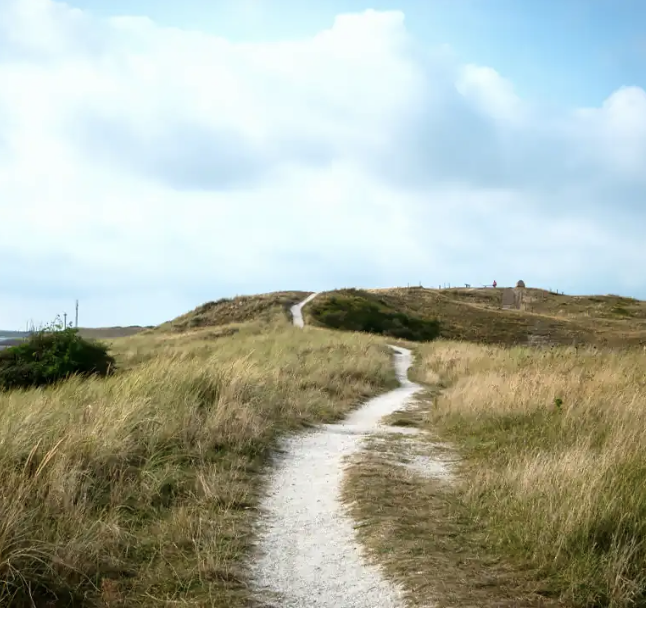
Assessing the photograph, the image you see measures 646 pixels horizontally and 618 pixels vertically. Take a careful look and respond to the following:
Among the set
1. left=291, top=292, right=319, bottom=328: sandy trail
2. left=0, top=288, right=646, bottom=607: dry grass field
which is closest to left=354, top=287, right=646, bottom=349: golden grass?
left=291, top=292, right=319, bottom=328: sandy trail

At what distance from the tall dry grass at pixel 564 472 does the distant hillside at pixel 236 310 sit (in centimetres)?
4381

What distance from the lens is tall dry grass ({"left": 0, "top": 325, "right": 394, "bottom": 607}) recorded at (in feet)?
15.2

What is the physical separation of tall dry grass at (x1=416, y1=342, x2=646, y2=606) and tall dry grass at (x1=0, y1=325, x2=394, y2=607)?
253cm

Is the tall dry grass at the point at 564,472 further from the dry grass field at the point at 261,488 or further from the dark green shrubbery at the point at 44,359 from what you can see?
the dark green shrubbery at the point at 44,359

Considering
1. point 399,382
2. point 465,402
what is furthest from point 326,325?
point 465,402

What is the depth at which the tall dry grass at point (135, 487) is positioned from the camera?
4.62 metres

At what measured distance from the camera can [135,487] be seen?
22.0ft

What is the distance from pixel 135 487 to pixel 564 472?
467cm

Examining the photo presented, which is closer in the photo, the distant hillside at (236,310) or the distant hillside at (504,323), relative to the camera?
the distant hillside at (504,323)

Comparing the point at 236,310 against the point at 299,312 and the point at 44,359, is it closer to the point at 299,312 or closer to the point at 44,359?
the point at 299,312

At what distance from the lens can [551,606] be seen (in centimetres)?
443

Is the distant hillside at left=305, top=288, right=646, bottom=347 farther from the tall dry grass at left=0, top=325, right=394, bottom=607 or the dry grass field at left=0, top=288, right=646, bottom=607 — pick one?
the tall dry grass at left=0, top=325, right=394, bottom=607

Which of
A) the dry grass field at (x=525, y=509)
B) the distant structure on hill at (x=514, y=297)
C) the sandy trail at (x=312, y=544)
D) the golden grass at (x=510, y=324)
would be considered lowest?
the sandy trail at (x=312, y=544)

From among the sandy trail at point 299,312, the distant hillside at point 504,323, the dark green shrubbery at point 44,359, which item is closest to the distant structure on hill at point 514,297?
the distant hillside at point 504,323
